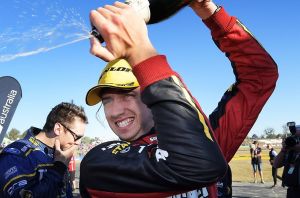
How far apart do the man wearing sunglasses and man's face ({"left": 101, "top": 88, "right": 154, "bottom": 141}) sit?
4.86 feet

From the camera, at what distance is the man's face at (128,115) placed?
210 cm

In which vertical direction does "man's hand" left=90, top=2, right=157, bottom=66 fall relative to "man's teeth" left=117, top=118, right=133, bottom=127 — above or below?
above

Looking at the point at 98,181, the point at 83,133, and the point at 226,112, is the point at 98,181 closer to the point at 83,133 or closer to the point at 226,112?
the point at 226,112

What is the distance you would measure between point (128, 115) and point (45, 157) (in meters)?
1.95

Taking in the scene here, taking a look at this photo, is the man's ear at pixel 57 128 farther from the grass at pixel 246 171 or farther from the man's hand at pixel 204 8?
the grass at pixel 246 171

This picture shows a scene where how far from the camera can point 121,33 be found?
1.16 metres

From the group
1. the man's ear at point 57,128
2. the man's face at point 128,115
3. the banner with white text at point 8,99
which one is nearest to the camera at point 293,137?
the man's ear at point 57,128

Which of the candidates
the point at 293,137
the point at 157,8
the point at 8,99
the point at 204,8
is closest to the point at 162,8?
the point at 157,8

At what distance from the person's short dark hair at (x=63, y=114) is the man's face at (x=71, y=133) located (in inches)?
1.9

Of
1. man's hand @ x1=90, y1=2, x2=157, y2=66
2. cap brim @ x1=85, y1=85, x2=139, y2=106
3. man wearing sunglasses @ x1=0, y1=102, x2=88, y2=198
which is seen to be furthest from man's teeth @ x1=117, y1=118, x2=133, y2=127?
man wearing sunglasses @ x1=0, y1=102, x2=88, y2=198

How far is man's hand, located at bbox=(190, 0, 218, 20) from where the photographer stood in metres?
1.91

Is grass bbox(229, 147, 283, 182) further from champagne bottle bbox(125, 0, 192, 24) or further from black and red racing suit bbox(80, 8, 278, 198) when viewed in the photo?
black and red racing suit bbox(80, 8, 278, 198)

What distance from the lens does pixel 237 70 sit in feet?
7.06

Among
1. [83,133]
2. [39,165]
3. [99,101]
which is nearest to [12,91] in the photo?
[83,133]
